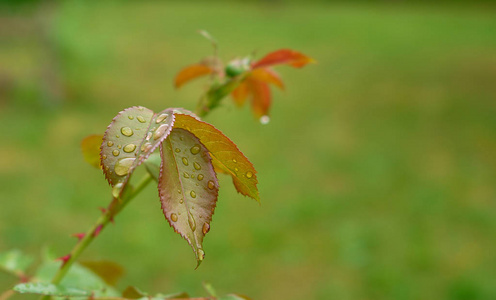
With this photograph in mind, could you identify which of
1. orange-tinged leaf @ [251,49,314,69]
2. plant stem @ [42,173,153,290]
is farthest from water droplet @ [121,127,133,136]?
orange-tinged leaf @ [251,49,314,69]

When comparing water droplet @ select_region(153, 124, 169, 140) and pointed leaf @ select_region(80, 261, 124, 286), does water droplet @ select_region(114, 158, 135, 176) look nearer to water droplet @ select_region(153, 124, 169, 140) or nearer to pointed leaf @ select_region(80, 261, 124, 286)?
water droplet @ select_region(153, 124, 169, 140)

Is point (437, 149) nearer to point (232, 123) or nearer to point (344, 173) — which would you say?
point (344, 173)

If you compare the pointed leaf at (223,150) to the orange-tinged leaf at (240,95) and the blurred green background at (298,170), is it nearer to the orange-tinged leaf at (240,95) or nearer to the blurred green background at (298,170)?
the orange-tinged leaf at (240,95)

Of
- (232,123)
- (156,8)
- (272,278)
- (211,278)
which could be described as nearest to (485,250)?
(272,278)

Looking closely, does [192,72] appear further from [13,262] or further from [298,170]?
[298,170]

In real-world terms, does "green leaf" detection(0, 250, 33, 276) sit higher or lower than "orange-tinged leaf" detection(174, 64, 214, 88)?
lower

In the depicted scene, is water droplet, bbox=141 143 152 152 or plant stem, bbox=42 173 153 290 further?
plant stem, bbox=42 173 153 290
